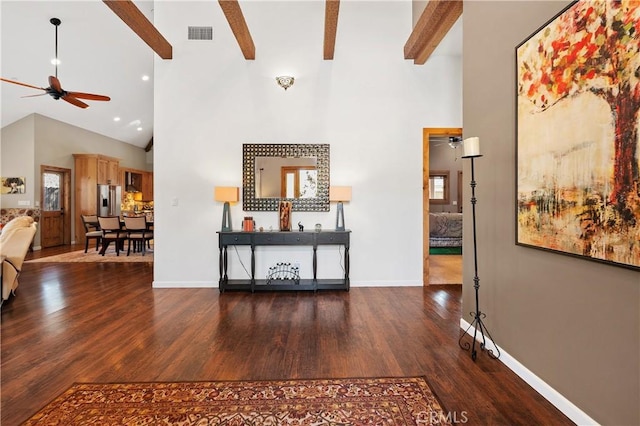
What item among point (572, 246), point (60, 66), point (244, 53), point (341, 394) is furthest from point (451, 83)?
point (60, 66)

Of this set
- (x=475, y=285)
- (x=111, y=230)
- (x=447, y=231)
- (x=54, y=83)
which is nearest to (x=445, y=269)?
(x=447, y=231)

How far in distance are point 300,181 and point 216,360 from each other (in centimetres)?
269

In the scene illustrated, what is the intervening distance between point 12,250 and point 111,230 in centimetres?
350

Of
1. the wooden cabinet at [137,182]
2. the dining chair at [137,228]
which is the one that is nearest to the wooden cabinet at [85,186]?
the wooden cabinet at [137,182]

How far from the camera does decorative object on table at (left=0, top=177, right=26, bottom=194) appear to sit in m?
7.71

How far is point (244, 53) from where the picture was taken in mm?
4266

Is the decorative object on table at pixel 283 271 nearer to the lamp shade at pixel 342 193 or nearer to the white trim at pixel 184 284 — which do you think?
the white trim at pixel 184 284

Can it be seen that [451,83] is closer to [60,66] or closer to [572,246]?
[572,246]

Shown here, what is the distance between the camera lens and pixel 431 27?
3600 mm

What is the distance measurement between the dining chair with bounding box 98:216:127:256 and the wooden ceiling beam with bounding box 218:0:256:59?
5.13 meters

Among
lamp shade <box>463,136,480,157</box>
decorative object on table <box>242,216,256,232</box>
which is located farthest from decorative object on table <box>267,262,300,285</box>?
lamp shade <box>463,136,480,157</box>

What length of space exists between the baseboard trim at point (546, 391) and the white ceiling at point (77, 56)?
379cm

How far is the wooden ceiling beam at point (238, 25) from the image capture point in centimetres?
326

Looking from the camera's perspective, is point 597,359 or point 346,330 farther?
point 346,330
